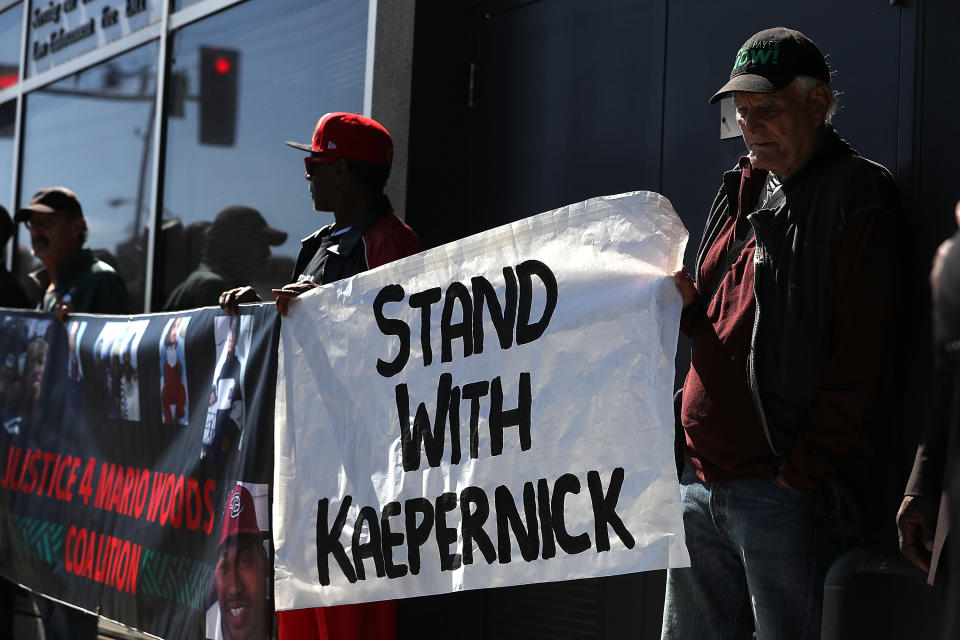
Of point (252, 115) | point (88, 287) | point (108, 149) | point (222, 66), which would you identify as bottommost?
point (88, 287)

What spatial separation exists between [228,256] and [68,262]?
0.84 m

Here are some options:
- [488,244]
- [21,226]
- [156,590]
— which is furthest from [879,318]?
[21,226]

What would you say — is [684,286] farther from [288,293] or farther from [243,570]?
[243,570]

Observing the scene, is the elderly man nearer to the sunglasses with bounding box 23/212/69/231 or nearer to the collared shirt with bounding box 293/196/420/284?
the collared shirt with bounding box 293/196/420/284

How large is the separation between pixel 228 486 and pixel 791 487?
6.84 ft

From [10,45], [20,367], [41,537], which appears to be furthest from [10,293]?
[10,45]

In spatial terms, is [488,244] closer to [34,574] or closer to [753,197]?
[753,197]

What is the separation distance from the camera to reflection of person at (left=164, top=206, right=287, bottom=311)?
5.68 meters

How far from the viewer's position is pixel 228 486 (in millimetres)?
4078

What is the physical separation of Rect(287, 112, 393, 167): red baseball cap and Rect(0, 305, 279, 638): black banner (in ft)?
1.88

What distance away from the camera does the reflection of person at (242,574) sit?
12.8 ft

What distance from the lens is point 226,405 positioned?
414 centimetres

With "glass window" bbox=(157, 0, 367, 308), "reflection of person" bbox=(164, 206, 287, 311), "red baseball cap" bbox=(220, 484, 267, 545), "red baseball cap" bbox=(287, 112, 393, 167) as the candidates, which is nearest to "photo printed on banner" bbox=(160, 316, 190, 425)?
"red baseball cap" bbox=(220, 484, 267, 545)

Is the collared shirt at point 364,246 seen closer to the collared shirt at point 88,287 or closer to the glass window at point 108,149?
the collared shirt at point 88,287
